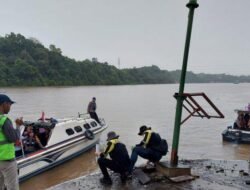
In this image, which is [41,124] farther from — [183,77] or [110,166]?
[183,77]

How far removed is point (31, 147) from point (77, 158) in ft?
11.3

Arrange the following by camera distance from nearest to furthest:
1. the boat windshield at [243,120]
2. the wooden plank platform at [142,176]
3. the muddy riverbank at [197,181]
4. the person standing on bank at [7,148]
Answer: the person standing on bank at [7,148], the muddy riverbank at [197,181], the wooden plank platform at [142,176], the boat windshield at [243,120]

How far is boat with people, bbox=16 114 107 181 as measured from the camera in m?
12.2

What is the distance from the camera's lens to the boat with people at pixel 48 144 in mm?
12203

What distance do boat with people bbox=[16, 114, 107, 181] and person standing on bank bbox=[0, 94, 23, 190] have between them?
6.01 meters

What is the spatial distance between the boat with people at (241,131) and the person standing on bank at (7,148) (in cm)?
1656

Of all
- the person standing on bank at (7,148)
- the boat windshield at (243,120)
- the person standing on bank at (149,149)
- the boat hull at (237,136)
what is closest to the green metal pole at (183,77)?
the person standing on bank at (149,149)

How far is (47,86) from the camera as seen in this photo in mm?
87938

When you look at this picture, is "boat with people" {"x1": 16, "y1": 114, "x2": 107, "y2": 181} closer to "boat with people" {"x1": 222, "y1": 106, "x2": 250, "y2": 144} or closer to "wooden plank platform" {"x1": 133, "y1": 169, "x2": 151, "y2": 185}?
"wooden plank platform" {"x1": 133, "y1": 169, "x2": 151, "y2": 185}

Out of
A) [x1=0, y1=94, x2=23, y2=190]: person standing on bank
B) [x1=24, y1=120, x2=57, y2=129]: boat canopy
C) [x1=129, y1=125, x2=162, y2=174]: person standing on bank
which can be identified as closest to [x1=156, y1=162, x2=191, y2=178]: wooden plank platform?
[x1=129, y1=125, x2=162, y2=174]: person standing on bank

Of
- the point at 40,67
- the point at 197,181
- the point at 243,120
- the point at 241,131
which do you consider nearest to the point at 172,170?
the point at 197,181

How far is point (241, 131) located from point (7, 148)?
55.8 ft

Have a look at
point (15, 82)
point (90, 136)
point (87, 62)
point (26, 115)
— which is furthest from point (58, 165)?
point (87, 62)

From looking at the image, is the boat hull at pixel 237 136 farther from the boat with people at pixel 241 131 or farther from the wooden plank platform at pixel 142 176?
the wooden plank platform at pixel 142 176
